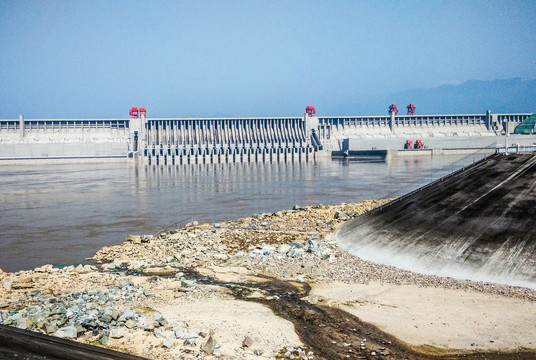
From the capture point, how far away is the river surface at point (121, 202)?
2222 cm

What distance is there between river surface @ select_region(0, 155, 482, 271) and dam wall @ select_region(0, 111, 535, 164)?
2664cm

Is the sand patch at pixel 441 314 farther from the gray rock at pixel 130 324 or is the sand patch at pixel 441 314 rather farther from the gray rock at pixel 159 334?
→ the gray rock at pixel 130 324

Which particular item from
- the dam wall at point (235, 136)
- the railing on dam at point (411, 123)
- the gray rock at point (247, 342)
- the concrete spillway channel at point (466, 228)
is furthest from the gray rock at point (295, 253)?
the railing on dam at point (411, 123)

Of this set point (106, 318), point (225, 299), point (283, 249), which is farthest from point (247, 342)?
point (283, 249)

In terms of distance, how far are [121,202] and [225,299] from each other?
996 inches

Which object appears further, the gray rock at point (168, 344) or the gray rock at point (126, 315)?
the gray rock at point (126, 315)

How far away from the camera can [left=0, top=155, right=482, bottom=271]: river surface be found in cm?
2222

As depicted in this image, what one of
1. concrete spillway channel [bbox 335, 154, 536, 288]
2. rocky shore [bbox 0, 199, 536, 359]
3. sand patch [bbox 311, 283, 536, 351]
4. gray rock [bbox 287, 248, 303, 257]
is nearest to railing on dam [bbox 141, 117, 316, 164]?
rocky shore [bbox 0, 199, 536, 359]

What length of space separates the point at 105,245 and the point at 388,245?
37.0ft

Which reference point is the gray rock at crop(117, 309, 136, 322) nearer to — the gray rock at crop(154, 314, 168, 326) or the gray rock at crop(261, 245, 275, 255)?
the gray rock at crop(154, 314, 168, 326)

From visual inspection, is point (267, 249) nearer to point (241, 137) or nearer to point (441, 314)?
point (441, 314)

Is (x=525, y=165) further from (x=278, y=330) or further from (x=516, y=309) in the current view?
(x=278, y=330)

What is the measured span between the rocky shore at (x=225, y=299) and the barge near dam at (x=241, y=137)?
220 ft

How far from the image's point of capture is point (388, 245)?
53.7 ft
